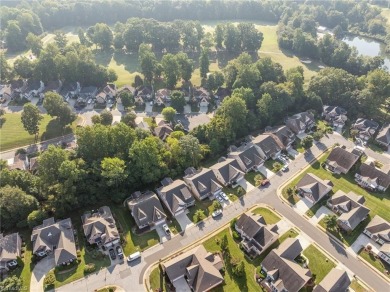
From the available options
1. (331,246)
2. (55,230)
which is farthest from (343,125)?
(55,230)

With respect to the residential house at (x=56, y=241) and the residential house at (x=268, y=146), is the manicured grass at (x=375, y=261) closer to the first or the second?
the residential house at (x=268, y=146)

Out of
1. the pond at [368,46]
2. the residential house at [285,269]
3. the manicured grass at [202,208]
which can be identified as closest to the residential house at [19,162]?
the manicured grass at [202,208]

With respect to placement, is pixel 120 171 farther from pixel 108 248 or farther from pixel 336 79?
pixel 336 79

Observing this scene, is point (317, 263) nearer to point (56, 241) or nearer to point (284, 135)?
point (284, 135)

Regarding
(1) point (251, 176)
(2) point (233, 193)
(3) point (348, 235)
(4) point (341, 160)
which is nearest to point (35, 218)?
(2) point (233, 193)

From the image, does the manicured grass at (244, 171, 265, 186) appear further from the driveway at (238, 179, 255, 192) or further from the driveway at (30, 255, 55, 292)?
the driveway at (30, 255, 55, 292)
